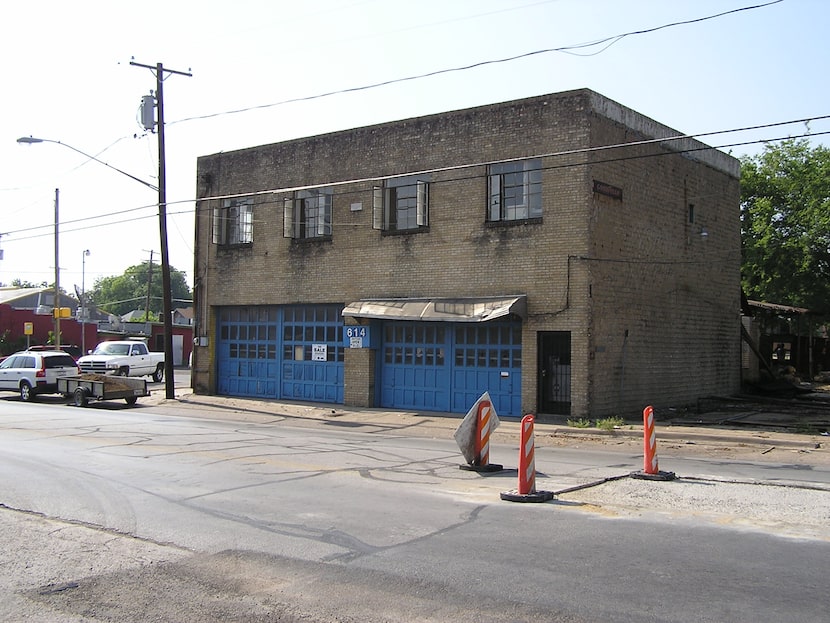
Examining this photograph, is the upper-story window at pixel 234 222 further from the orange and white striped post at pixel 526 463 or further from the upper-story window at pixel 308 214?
the orange and white striped post at pixel 526 463

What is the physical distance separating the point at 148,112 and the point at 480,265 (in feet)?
42.1

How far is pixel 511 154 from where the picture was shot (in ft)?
65.9

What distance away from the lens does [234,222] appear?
27.0 metres

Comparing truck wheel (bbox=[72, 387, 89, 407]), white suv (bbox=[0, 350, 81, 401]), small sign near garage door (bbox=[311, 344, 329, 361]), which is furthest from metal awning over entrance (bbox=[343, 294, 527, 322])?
white suv (bbox=[0, 350, 81, 401])

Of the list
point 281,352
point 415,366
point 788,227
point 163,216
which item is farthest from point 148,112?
point 788,227

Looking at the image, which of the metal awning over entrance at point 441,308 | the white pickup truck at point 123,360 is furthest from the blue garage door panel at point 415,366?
the white pickup truck at point 123,360

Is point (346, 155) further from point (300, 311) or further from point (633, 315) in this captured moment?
point (633, 315)

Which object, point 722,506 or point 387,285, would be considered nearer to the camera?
point 722,506

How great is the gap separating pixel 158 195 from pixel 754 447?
64.6 feet

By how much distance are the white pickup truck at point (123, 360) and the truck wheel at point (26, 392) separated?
6.21 metres

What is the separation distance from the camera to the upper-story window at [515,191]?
1998 centimetres

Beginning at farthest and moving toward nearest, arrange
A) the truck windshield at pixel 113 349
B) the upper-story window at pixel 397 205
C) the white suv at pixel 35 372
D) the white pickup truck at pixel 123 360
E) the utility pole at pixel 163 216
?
1. the truck windshield at pixel 113 349
2. the white pickup truck at pixel 123 360
3. the white suv at pixel 35 372
4. the utility pole at pixel 163 216
5. the upper-story window at pixel 397 205

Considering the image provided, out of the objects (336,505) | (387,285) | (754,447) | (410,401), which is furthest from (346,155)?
(336,505)

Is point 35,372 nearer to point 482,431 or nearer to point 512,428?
point 512,428
